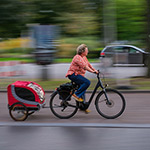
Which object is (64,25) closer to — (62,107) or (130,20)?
(130,20)

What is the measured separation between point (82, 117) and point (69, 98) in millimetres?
469

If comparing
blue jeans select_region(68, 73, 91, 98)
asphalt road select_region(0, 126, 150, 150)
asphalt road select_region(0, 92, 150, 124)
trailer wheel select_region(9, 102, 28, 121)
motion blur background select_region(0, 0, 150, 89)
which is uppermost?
motion blur background select_region(0, 0, 150, 89)

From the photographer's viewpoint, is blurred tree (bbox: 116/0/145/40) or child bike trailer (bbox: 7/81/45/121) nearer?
child bike trailer (bbox: 7/81/45/121)

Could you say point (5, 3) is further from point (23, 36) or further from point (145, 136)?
point (145, 136)

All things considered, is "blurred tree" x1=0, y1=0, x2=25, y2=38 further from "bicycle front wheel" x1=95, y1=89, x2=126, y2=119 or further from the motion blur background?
"bicycle front wheel" x1=95, y1=89, x2=126, y2=119

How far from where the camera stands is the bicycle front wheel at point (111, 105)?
627cm

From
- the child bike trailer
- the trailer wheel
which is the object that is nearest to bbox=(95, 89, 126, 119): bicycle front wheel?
the child bike trailer

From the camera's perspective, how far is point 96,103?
6359mm

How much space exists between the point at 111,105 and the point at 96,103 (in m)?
0.30

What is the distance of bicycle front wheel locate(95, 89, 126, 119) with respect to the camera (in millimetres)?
6266

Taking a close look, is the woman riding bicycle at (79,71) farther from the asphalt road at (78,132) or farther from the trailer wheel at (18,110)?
the trailer wheel at (18,110)

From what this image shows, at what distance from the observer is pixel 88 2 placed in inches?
1084

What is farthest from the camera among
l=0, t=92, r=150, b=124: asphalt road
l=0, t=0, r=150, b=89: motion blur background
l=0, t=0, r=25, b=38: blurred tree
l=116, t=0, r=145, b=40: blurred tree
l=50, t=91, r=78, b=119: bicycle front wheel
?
l=116, t=0, r=145, b=40: blurred tree

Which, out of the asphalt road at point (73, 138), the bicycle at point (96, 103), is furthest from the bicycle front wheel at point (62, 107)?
the asphalt road at point (73, 138)
